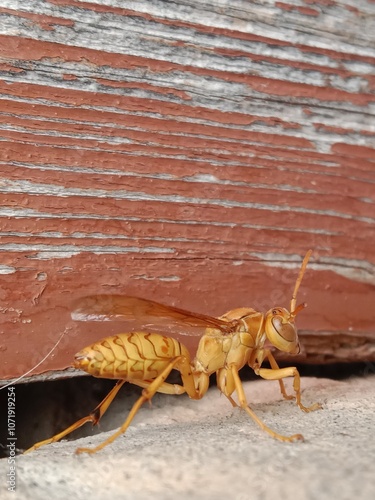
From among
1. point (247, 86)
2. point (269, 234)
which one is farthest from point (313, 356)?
point (247, 86)

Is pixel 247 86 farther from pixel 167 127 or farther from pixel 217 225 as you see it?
pixel 217 225

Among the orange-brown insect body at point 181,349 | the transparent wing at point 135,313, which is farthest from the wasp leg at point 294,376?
the transparent wing at point 135,313

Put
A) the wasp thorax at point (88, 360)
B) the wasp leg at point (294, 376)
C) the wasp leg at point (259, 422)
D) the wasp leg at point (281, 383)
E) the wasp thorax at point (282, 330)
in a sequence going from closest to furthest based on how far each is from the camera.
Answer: the wasp leg at point (259, 422) < the wasp thorax at point (88, 360) < the wasp leg at point (294, 376) < the wasp thorax at point (282, 330) < the wasp leg at point (281, 383)

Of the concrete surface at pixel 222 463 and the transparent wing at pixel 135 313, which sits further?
the transparent wing at pixel 135 313

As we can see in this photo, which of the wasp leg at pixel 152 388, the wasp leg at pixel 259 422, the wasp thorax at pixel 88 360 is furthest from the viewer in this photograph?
the wasp thorax at pixel 88 360

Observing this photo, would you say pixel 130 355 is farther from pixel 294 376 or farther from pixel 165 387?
pixel 294 376

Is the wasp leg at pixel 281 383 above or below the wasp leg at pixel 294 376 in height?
below

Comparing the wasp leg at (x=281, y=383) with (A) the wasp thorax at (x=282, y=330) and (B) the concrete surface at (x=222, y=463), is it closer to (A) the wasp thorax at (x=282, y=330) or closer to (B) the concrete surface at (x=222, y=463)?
(A) the wasp thorax at (x=282, y=330)

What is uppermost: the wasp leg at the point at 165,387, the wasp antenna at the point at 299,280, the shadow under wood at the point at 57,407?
the wasp antenna at the point at 299,280
